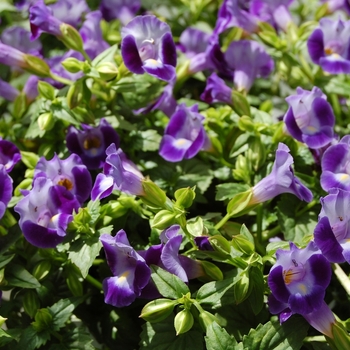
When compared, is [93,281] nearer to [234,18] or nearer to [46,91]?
[46,91]

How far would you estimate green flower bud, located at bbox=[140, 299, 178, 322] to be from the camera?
842mm

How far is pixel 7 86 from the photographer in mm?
1275

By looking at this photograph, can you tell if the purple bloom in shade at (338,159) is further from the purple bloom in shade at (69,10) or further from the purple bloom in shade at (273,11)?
the purple bloom in shade at (69,10)

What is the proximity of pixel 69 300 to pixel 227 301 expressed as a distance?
25 centimetres

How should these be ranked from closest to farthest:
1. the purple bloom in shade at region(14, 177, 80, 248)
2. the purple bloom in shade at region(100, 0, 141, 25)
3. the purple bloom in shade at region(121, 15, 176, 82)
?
the purple bloom in shade at region(14, 177, 80, 248) → the purple bloom in shade at region(121, 15, 176, 82) → the purple bloom in shade at region(100, 0, 141, 25)

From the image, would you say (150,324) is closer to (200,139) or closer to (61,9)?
(200,139)

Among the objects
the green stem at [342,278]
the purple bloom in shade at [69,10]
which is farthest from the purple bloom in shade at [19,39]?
the green stem at [342,278]

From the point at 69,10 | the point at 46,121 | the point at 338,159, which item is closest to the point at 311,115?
the point at 338,159

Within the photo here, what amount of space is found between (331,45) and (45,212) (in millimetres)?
618

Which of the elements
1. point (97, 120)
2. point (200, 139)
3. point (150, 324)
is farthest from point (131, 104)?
point (150, 324)

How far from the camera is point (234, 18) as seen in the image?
131 cm

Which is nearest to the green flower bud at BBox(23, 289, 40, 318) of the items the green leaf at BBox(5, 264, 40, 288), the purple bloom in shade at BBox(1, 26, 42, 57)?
the green leaf at BBox(5, 264, 40, 288)

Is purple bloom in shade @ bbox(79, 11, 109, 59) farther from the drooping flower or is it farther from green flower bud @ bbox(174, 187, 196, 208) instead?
the drooping flower

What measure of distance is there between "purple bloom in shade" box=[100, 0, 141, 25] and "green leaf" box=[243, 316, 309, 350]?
845mm
